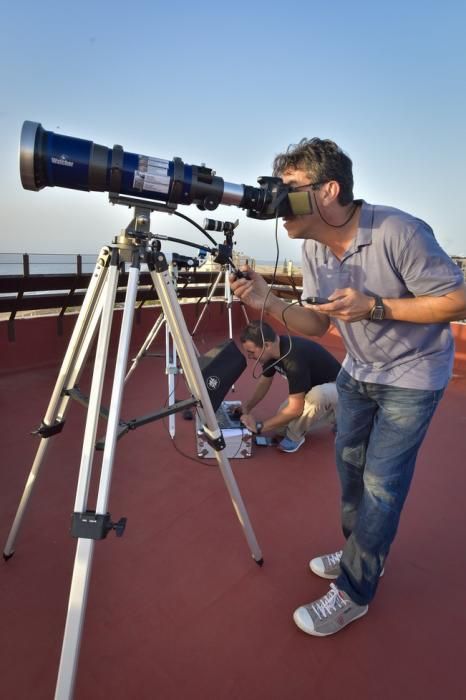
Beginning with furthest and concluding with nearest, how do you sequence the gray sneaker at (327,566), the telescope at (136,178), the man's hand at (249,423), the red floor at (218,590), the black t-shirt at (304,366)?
1. the man's hand at (249,423)
2. the black t-shirt at (304,366)
3. the gray sneaker at (327,566)
4. the red floor at (218,590)
5. the telescope at (136,178)

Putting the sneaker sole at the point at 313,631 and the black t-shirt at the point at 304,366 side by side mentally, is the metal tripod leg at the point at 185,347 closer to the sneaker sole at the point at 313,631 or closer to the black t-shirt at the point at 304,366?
the sneaker sole at the point at 313,631

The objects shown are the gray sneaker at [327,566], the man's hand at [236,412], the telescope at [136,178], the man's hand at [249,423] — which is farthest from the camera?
the man's hand at [236,412]

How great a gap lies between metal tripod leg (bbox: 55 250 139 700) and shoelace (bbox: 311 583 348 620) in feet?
3.10

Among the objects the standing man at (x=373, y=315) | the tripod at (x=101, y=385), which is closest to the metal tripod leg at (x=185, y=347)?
the tripod at (x=101, y=385)

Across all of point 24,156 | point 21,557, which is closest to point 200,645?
point 21,557

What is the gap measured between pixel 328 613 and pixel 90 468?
110 cm

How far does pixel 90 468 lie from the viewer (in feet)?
3.76

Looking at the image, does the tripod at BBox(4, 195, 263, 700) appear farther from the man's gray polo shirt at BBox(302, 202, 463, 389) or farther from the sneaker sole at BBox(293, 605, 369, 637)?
the man's gray polo shirt at BBox(302, 202, 463, 389)

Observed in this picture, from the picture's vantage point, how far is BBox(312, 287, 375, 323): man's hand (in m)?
1.25

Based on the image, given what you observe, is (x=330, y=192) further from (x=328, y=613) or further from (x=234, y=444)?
(x=234, y=444)

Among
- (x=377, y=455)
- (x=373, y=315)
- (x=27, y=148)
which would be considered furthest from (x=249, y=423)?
(x=27, y=148)

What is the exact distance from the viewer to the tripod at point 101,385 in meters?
1.02

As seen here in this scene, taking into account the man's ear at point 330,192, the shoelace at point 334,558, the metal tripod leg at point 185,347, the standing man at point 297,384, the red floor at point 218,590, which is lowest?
the red floor at point 218,590

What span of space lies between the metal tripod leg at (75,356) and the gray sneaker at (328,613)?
46.2 inches
